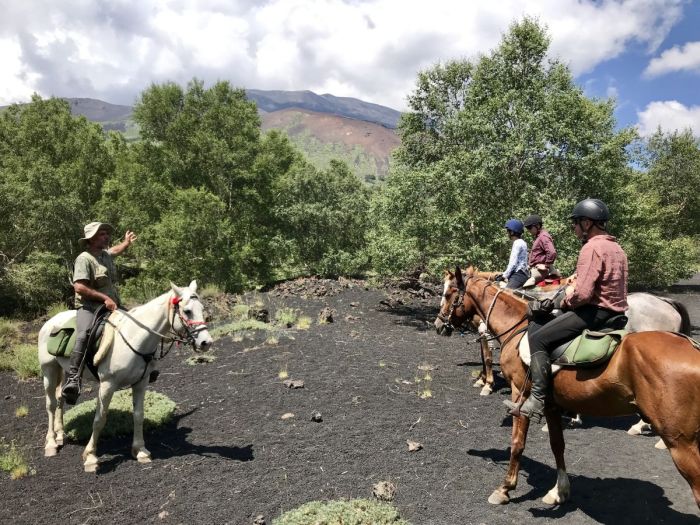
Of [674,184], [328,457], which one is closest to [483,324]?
[328,457]

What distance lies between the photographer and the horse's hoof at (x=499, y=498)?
5414 millimetres

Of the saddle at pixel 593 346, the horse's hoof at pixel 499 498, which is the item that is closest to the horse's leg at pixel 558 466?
the horse's hoof at pixel 499 498

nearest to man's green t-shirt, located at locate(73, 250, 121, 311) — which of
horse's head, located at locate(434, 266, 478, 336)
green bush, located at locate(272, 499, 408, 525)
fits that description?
green bush, located at locate(272, 499, 408, 525)

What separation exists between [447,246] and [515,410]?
11.0 metres

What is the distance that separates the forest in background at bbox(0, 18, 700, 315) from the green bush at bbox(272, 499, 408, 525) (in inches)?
419

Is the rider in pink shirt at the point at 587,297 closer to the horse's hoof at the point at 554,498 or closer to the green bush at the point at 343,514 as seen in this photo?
the horse's hoof at the point at 554,498

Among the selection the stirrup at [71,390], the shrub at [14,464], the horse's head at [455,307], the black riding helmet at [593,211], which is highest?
the black riding helmet at [593,211]

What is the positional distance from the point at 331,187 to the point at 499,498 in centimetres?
2873

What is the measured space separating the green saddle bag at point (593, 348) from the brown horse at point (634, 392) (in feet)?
0.26

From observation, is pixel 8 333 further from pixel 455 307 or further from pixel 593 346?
pixel 593 346

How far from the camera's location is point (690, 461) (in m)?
4.05

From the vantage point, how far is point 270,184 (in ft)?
104

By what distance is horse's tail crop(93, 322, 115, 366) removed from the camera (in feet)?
21.2

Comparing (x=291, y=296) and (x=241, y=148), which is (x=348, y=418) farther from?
(x=241, y=148)
